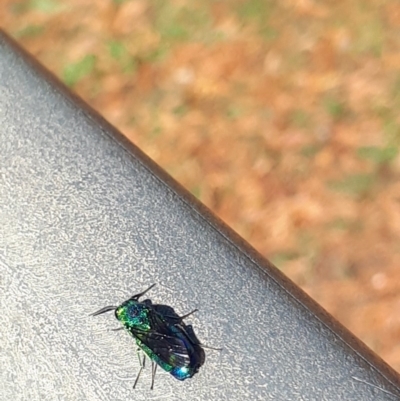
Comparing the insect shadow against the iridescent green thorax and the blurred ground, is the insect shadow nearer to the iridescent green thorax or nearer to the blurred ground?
the iridescent green thorax

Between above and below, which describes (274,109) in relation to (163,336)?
above

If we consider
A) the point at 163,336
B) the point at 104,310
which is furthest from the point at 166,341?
the point at 104,310

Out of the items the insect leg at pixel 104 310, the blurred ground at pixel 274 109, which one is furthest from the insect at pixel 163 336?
the blurred ground at pixel 274 109

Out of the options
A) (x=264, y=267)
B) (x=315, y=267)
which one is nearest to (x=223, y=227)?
(x=264, y=267)

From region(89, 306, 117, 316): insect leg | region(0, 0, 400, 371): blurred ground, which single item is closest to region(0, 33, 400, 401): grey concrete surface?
region(89, 306, 117, 316): insect leg

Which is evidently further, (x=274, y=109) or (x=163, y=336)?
(x=274, y=109)

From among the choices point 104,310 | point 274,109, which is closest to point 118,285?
point 104,310

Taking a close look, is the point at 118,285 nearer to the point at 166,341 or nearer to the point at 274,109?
the point at 166,341
